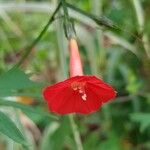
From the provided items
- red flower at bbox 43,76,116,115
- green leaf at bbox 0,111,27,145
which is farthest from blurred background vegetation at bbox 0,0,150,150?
green leaf at bbox 0,111,27,145

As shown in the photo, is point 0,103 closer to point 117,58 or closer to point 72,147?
point 72,147

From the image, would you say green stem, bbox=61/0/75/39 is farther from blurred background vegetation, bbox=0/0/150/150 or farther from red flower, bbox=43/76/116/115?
blurred background vegetation, bbox=0/0/150/150

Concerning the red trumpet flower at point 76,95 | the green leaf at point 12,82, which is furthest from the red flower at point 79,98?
the green leaf at point 12,82

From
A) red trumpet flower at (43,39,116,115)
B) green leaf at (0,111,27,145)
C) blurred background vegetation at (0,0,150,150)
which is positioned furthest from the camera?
blurred background vegetation at (0,0,150,150)

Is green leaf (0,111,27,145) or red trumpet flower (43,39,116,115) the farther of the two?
red trumpet flower (43,39,116,115)

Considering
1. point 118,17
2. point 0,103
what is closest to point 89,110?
point 0,103

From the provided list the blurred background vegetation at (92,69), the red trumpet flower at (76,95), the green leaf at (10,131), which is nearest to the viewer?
the green leaf at (10,131)

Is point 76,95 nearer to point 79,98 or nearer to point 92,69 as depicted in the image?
point 79,98

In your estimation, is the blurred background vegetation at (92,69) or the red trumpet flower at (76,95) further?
the blurred background vegetation at (92,69)

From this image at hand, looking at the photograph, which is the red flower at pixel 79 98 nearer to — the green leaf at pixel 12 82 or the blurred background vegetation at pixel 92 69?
the green leaf at pixel 12 82

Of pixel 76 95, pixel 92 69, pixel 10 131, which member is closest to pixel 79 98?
pixel 76 95
